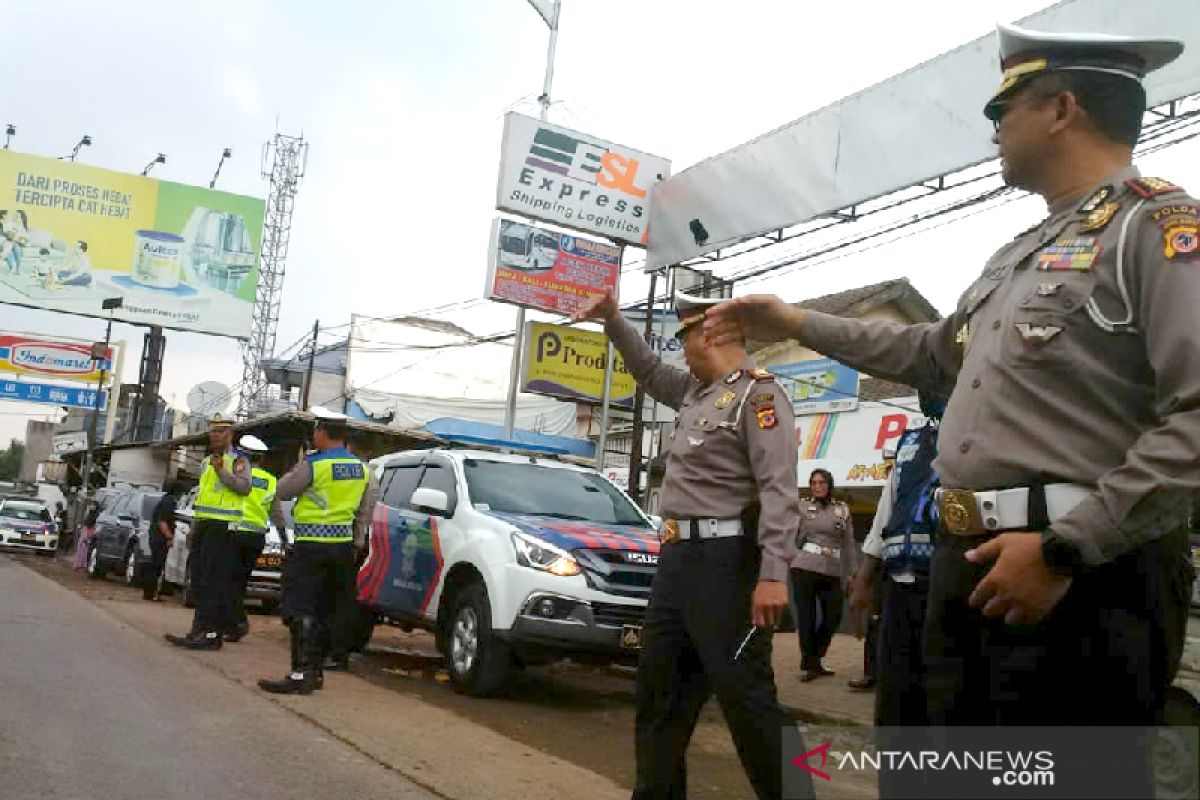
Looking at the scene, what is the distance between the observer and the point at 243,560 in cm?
1018

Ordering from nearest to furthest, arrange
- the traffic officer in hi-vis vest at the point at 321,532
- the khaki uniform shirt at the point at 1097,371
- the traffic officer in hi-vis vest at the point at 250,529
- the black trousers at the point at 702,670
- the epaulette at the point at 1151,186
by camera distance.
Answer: the khaki uniform shirt at the point at 1097,371
the epaulette at the point at 1151,186
the black trousers at the point at 702,670
the traffic officer in hi-vis vest at the point at 321,532
the traffic officer in hi-vis vest at the point at 250,529

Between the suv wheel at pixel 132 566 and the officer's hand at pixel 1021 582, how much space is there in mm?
16402

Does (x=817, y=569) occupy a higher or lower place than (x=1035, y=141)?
lower

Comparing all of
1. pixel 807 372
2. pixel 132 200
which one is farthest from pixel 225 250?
pixel 807 372

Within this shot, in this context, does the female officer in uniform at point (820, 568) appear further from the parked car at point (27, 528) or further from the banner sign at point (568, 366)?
the parked car at point (27, 528)

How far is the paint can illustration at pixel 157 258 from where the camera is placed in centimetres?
3574

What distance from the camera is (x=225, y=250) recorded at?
120 feet

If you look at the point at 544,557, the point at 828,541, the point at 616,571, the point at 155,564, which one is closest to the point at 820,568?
the point at 828,541

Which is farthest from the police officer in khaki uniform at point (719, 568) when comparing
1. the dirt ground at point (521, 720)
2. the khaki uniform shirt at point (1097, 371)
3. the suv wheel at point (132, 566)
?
the suv wheel at point (132, 566)

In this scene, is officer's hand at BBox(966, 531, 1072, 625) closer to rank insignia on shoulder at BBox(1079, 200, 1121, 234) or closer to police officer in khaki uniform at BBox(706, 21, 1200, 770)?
police officer in khaki uniform at BBox(706, 21, 1200, 770)

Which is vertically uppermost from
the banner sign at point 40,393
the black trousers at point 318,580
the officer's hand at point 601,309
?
the banner sign at point 40,393

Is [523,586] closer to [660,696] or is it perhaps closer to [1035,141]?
[660,696]

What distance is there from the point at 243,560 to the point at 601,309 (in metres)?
6.81

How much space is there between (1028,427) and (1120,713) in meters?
0.51
